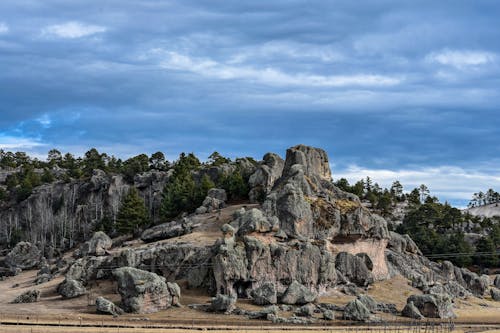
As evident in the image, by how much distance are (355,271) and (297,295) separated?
16544mm

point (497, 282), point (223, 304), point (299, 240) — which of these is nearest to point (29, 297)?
point (223, 304)

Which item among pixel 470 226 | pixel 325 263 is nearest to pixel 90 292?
pixel 325 263

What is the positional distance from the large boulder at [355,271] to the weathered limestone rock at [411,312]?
36.8 feet

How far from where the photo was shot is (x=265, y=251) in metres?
87.9

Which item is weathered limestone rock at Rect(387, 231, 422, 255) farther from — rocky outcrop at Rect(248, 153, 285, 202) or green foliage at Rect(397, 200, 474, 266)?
green foliage at Rect(397, 200, 474, 266)

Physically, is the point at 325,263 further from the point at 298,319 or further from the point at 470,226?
the point at 470,226

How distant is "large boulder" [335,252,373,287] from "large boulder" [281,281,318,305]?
1361cm

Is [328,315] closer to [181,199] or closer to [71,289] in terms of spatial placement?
[71,289]

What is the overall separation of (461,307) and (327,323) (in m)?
33.4

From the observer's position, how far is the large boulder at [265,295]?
82062 millimetres

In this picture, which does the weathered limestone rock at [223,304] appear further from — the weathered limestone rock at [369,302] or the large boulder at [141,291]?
the weathered limestone rock at [369,302]

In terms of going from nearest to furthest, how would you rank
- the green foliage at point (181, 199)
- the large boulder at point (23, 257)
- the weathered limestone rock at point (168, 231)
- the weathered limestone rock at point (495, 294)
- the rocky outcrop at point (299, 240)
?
the rocky outcrop at point (299, 240)
the weathered limestone rock at point (168, 231)
the weathered limestone rock at point (495, 294)
the large boulder at point (23, 257)
the green foliage at point (181, 199)

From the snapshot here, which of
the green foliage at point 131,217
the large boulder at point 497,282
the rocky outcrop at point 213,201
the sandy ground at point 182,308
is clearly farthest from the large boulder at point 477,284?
the green foliage at point 131,217

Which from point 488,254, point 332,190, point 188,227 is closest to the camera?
point 188,227
